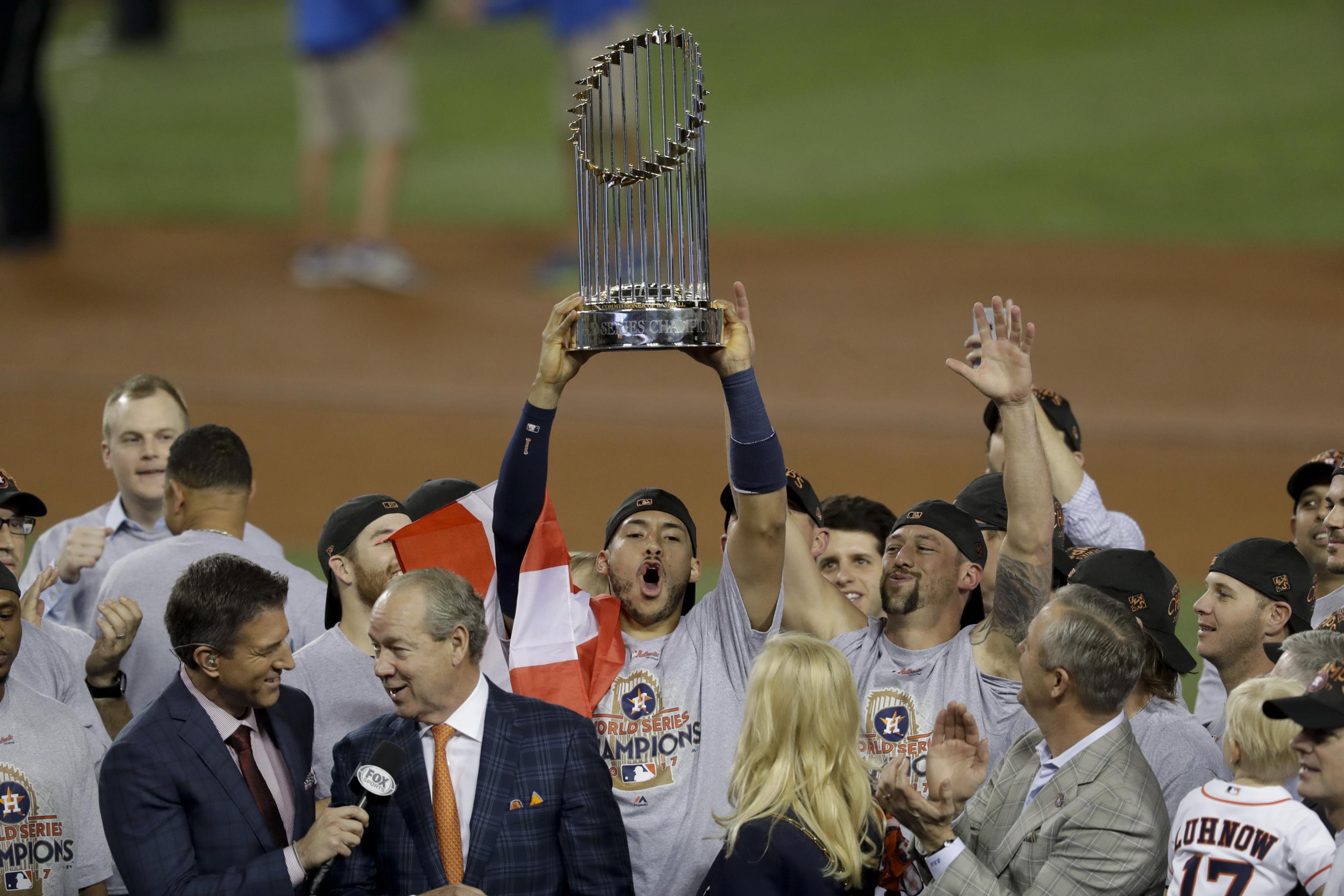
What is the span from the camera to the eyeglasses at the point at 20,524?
531 centimetres

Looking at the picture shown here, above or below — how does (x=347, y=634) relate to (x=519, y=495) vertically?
below

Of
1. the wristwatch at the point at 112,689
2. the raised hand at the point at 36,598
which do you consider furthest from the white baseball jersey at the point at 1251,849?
the raised hand at the point at 36,598

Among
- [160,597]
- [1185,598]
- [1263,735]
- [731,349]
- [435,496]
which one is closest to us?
[1263,735]

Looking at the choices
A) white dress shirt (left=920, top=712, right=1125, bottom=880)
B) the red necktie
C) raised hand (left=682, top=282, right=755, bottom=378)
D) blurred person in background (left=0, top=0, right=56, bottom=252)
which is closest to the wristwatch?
the red necktie

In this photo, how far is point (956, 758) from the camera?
4.20 m

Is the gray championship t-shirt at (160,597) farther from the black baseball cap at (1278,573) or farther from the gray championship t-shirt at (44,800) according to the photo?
the black baseball cap at (1278,573)

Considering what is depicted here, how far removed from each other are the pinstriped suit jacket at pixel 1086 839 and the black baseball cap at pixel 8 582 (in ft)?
8.68

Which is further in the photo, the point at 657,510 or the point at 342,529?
the point at 342,529

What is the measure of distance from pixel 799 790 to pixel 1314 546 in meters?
2.73

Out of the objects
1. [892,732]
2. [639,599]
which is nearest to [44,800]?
[639,599]

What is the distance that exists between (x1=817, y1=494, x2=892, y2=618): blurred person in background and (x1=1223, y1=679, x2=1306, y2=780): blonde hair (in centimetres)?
201

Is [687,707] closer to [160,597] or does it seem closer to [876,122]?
[160,597]

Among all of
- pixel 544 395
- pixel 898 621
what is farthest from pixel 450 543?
pixel 898 621

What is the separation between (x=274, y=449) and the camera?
1310 centimetres
